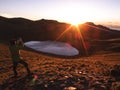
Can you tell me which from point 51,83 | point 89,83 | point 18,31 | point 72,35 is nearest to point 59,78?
point 51,83

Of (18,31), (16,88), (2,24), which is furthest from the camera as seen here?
(2,24)

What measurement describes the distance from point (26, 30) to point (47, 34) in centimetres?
809

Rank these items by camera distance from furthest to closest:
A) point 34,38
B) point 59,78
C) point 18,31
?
point 18,31
point 34,38
point 59,78

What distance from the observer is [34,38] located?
6612 centimetres

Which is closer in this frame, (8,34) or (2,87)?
(2,87)

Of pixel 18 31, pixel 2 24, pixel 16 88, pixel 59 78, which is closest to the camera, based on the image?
pixel 16 88

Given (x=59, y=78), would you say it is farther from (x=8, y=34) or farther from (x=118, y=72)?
(x=8, y=34)

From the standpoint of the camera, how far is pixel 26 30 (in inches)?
2849

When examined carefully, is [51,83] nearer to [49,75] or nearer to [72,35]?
[49,75]

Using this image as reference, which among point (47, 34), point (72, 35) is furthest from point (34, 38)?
point (72, 35)

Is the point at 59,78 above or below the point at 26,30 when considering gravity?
below

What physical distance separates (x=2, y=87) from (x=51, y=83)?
2.67 m

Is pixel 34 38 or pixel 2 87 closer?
pixel 2 87

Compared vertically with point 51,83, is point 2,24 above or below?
above
